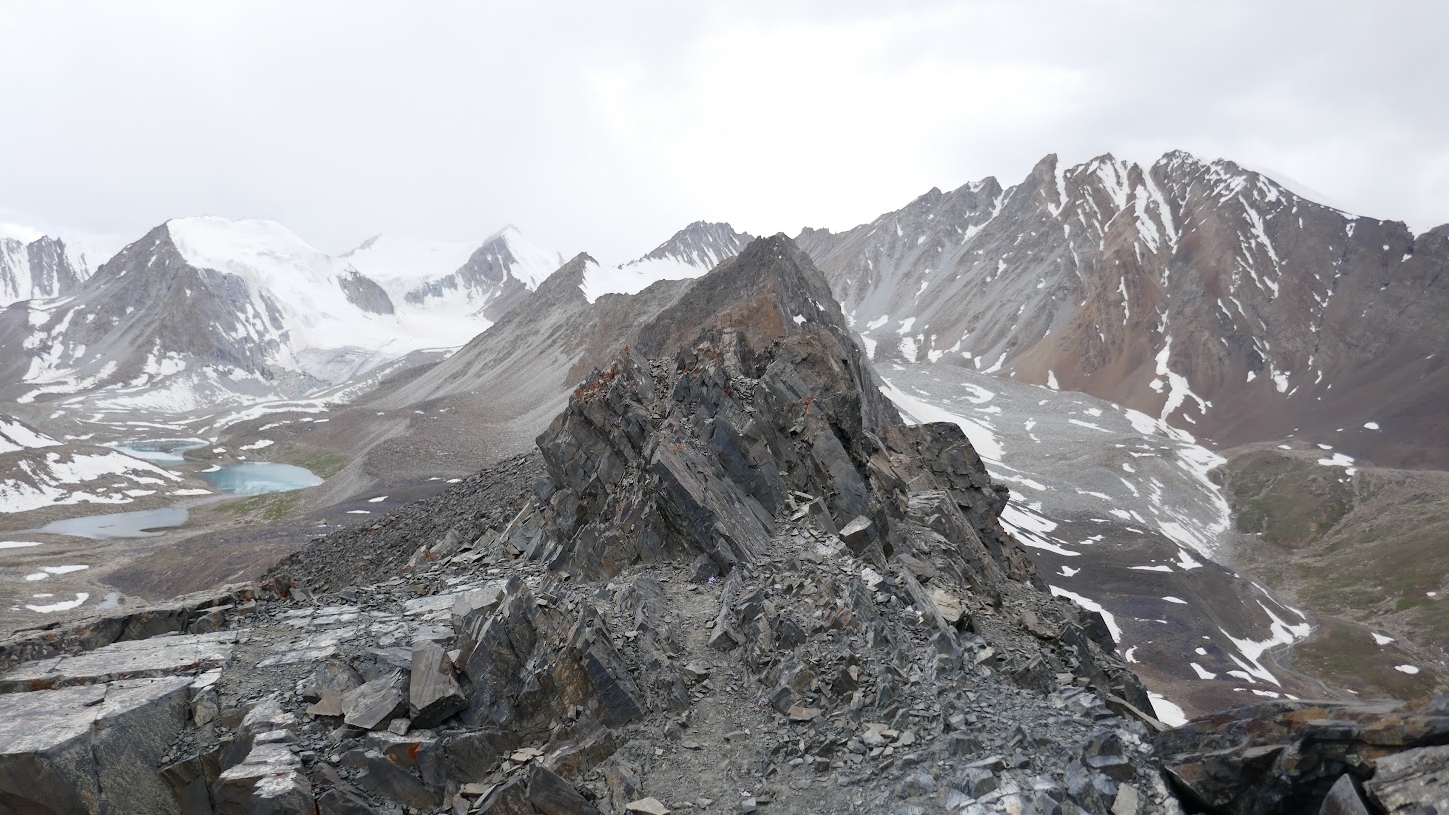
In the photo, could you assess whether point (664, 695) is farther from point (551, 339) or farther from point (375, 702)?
point (551, 339)

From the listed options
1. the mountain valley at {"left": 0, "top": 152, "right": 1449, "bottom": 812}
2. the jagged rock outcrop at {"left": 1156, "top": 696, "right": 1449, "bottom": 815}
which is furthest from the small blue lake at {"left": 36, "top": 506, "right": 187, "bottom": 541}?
the jagged rock outcrop at {"left": 1156, "top": 696, "right": 1449, "bottom": 815}

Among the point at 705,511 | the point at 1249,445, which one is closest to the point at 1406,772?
the point at 705,511

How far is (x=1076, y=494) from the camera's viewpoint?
331 ft

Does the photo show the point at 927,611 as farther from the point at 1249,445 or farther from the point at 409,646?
the point at 1249,445

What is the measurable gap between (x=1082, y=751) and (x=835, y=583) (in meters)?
6.65

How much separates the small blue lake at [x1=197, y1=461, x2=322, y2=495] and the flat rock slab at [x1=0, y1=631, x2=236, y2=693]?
328ft

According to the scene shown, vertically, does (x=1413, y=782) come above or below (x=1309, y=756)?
above

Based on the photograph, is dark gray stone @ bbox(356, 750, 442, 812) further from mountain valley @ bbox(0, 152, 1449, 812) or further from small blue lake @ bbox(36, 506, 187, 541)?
small blue lake @ bbox(36, 506, 187, 541)

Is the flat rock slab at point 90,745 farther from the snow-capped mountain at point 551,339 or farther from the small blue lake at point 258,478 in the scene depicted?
the small blue lake at point 258,478

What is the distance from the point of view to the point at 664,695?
48.0ft

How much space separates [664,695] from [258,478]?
125 meters

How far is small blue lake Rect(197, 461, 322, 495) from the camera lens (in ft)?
354

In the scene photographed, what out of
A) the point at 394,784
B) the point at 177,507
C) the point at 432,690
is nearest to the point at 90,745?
the point at 394,784

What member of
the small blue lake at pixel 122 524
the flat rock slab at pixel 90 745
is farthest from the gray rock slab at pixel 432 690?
the small blue lake at pixel 122 524
